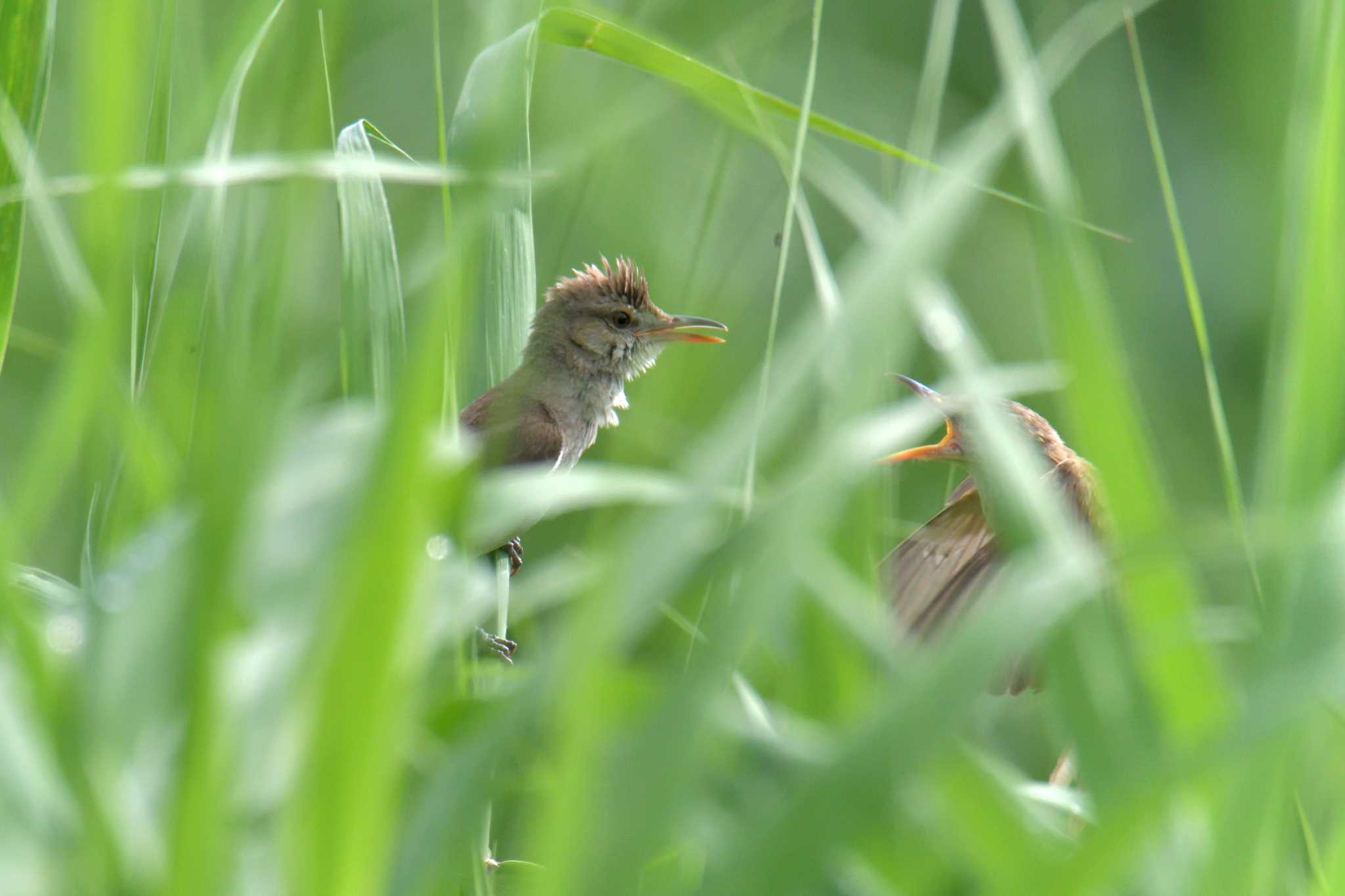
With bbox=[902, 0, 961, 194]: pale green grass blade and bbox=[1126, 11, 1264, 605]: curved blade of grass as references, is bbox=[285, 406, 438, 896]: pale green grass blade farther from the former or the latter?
bbox=[1126, 11, 1264, 605]: curved blade of grass

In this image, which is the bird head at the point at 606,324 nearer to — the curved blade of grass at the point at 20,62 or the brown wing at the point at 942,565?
the brown wing at the point at 942,565

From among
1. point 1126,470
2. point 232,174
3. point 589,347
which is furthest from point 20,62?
point 589,347

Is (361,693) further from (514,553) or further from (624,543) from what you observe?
(514,553)

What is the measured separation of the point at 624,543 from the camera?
30.7 inches

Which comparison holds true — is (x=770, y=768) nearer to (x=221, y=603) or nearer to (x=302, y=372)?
(x=221, y=603)

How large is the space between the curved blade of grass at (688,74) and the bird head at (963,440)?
843 mm

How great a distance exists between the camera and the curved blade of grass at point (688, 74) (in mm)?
1222

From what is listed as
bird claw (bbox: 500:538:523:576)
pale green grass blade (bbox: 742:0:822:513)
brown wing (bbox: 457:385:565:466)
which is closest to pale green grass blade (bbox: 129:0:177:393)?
pale green grass blade (bbox: 742:0:822:513)

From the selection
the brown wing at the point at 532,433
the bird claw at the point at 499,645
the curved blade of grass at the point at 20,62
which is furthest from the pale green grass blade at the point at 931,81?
the brown wing at the point at 532,433

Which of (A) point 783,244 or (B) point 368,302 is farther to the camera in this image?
(B) point 368,302

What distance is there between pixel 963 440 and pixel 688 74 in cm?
124

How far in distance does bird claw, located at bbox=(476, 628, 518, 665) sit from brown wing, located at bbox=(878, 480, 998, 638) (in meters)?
0.60

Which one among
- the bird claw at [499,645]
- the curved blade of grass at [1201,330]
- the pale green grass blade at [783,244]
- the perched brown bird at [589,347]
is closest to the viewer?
the pale green grass blade at [783,244]

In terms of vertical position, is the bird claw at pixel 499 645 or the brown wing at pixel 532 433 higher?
the brown wing at pixel 532 433
